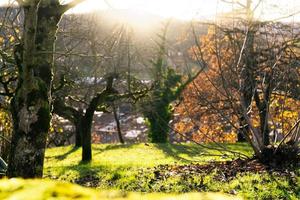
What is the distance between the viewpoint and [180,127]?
37.3 metres

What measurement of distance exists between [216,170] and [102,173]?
4471 mm

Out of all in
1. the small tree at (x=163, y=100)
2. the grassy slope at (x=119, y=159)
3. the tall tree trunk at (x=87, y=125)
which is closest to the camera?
the grassy slope at (x=119, y=159)

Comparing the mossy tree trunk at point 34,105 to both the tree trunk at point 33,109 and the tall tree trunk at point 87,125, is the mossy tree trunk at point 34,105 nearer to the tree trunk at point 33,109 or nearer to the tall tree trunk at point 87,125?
the tree trunk at point 33,109

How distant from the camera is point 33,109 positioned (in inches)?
318

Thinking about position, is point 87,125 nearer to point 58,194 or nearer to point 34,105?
point 34,105

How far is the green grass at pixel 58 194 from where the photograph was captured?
149 cm

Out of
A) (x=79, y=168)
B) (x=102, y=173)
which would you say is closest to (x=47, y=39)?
(x=102, y=173)

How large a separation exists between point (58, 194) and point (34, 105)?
22.2ft

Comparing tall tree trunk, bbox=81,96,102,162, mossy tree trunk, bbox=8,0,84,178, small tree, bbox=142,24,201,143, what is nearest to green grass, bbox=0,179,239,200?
mossy tree trunk, bbox=8,0,84,178

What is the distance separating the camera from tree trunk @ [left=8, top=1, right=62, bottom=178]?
8.05 meters

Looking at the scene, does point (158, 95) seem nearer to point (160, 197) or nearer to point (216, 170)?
point (216, 170)

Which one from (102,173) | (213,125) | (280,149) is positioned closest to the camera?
(280,149)

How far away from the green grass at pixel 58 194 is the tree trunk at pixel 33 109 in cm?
641

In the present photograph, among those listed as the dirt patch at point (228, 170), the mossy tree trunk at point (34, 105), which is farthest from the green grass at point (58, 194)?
the dirt patch at point (228, 170)
